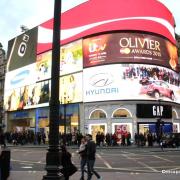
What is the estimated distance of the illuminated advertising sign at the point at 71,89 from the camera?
201 ft

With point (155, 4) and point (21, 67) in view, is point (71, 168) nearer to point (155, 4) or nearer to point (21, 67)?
point (155, 4)

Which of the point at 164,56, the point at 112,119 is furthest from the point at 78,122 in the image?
the point at 164,56

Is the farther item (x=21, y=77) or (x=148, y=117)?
(x=21, y=77)

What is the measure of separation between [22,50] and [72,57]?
18193 mm

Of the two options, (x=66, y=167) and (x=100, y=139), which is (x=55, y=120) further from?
(x=100, y=139)

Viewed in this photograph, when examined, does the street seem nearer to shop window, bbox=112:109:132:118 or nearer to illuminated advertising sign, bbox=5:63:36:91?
shop window, bbox=112:109:132:118

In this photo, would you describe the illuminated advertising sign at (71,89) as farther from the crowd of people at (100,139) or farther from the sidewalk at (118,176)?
the sidewalk at (118,176)

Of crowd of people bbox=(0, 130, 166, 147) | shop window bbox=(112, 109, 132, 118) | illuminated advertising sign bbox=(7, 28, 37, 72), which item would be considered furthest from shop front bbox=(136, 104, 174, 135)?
illuminated advertising sign bbox=(7, 28, 37, 72)

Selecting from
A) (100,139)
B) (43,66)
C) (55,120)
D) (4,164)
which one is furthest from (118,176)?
(43,66)

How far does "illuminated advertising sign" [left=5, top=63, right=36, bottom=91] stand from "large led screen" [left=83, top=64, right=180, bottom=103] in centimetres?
1578

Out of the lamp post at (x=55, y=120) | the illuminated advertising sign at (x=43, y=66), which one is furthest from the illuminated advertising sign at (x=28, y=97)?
the lamp post at (x=55, y=120)

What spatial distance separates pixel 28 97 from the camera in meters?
73.2

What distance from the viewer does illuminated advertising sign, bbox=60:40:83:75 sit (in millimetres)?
62356

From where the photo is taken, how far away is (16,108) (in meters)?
77.2
